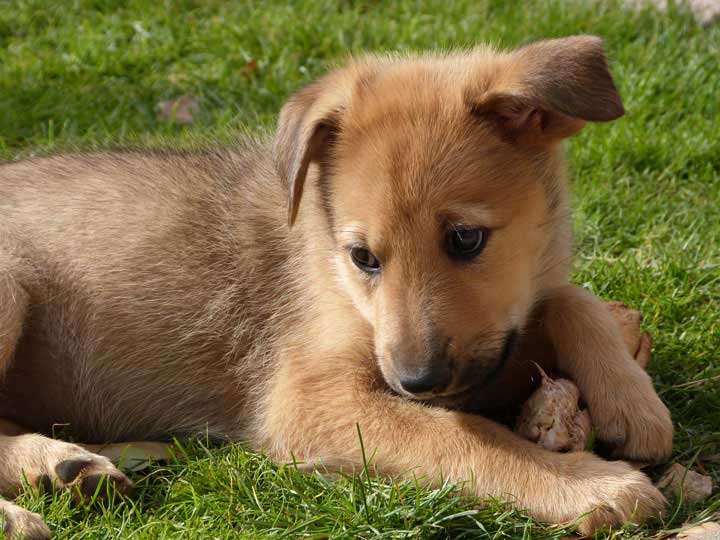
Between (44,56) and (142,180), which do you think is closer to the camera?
(142,180)

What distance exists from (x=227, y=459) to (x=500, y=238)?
4.04 ft

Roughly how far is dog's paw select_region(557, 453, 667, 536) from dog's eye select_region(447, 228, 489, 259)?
73 cm

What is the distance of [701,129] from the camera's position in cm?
568

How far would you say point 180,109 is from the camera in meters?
6.20

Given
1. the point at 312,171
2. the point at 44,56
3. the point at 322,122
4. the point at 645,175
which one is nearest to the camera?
the point at 322,122

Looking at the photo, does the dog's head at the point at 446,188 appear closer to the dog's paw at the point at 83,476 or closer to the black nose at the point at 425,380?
the black nose at the point at 425,380

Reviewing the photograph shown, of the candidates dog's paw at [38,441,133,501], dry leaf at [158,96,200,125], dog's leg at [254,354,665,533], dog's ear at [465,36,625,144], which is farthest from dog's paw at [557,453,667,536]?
dry leaf at [158,96,200,125]

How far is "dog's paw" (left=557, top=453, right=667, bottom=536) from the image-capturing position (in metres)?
3.09

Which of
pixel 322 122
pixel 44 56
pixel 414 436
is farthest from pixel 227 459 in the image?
pixel 44 56

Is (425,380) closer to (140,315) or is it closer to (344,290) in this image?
(344,290)

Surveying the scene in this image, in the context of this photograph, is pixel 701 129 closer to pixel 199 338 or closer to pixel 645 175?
pixel 645 175

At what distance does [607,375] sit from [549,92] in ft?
3.27

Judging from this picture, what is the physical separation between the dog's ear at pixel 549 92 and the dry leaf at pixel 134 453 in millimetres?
1632

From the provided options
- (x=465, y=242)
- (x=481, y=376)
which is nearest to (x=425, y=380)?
(x=481, y=376)
